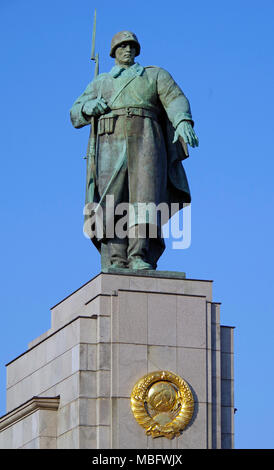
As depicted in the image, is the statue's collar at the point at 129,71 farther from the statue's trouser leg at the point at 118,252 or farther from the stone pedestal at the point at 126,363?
the stone pedestal at the point at 126,363

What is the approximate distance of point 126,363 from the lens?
93.9ft

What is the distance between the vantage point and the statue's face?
102ft

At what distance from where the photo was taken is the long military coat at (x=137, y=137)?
100ft

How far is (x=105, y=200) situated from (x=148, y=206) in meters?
0.84

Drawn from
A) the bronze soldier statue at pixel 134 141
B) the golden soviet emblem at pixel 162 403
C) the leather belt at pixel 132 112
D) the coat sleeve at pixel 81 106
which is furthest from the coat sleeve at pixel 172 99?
the golden soviet emblem at pixel 162 403

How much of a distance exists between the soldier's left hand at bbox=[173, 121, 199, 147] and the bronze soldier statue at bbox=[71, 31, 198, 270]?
2 centimetres

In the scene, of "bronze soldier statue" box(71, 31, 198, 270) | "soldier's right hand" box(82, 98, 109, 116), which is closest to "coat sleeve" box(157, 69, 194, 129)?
"bronze soldier statue" box(71, 31, 198, 270)

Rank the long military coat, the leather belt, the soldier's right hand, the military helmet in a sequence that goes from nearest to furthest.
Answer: the long military coat
the leather belt
the soldier's right hand
the military helmet

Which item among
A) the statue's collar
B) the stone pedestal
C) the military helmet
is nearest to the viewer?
the stone pedestal

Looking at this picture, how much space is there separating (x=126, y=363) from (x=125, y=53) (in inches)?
242

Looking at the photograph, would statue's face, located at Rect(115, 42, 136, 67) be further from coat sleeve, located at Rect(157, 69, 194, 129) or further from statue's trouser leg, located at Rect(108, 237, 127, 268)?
statue's trouser leg, located at Rect(108, 237, 127, 268)

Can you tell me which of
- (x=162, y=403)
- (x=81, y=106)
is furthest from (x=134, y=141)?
(x=162, y=403)
